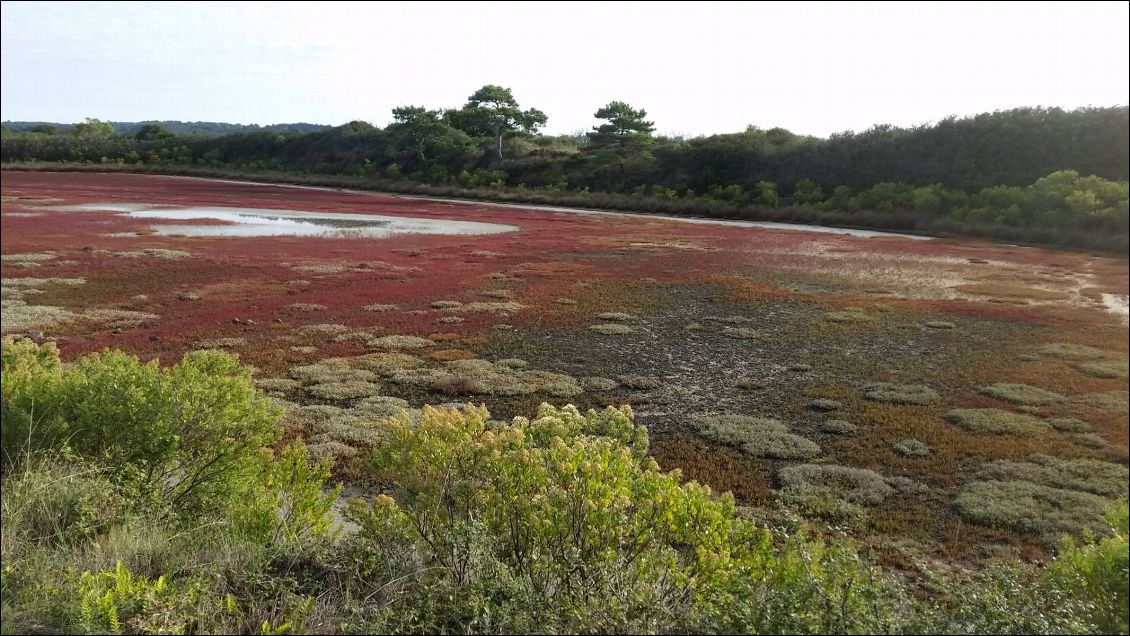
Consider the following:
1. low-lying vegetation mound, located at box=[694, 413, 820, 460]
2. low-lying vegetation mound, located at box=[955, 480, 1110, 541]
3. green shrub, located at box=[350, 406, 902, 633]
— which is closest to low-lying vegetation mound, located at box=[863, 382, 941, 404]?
low-lying vegetation mound, located at box=[694, 413, 820, 460]

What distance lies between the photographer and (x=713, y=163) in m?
56.6

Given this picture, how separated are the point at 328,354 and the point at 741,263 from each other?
1346 centimetres

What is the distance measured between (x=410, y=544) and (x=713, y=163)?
54839mm

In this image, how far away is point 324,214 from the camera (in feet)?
89.1

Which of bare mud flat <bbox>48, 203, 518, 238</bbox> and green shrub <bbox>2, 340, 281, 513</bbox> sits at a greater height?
bare mud flat <bbox>48, 203, 518, 238</bbox>

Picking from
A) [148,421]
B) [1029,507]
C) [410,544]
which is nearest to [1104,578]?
[1029,507]

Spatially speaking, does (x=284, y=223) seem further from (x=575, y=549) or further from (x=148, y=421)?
(x=575, y=549)

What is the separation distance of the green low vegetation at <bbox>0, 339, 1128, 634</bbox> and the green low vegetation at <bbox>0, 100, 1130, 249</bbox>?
191cm

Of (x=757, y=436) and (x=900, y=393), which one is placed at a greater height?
(x=900, y=393)

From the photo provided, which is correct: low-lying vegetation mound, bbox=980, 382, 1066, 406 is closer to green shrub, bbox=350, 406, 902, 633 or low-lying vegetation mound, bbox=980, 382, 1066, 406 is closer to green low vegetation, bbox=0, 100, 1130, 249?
green low vegetation, bbox=0, 100, 1130, 249

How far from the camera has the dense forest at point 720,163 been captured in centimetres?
639

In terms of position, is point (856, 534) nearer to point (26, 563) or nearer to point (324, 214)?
point (26, 563)

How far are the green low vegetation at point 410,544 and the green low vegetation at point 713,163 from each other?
1.91 m

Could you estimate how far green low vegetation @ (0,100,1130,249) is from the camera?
6379 millimetres
